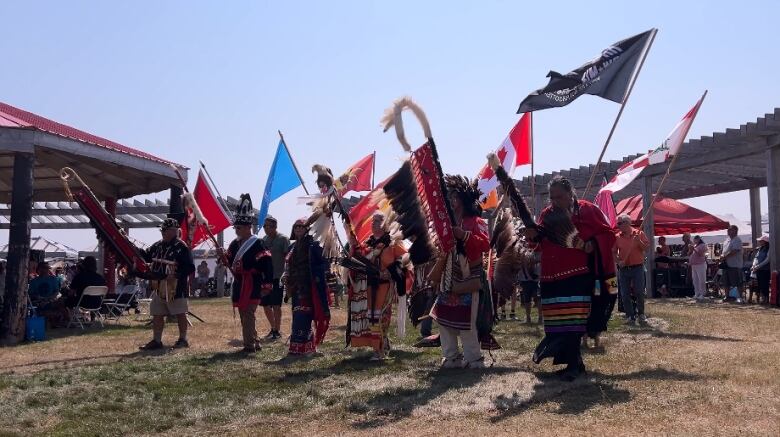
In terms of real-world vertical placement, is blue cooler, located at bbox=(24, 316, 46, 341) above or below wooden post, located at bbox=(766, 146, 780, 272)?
below

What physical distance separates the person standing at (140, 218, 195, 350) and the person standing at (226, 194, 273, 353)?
854 millimetres

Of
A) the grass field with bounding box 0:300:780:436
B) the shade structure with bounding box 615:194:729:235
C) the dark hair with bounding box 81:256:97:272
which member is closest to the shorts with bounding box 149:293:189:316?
the grass field with bounding box 0:300:780:436

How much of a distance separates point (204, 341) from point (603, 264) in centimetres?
649

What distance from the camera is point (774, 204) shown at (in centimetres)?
1648

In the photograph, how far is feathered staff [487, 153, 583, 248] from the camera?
6879mm

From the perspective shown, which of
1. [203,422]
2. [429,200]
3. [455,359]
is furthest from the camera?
[455,359]

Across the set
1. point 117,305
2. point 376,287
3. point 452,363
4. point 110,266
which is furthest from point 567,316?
point 110,266

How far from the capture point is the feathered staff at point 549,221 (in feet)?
22.6

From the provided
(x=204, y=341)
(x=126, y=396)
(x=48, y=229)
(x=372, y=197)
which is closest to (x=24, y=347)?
(x=204, y=341)

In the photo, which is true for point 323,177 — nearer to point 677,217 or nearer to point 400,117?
point 400,117

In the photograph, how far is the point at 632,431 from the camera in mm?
4957

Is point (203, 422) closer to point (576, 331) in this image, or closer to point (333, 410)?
point (333, 410)

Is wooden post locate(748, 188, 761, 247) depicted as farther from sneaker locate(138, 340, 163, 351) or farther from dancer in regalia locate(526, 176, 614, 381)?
sneaker locate(138, 340, 163, 351)

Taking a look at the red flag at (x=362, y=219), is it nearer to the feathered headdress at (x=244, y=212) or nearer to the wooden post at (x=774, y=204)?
the feathered headdress at (x=244, y=212)
